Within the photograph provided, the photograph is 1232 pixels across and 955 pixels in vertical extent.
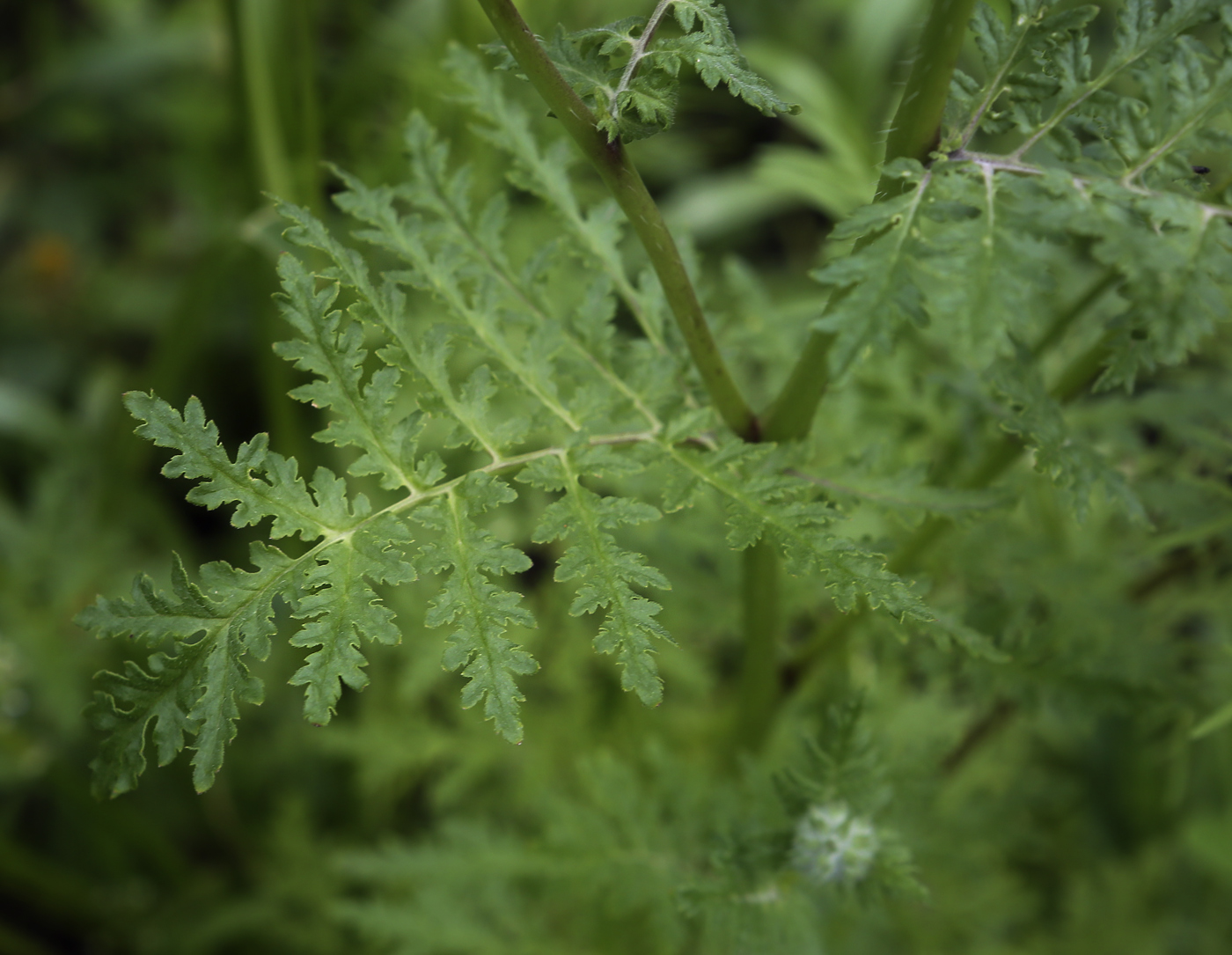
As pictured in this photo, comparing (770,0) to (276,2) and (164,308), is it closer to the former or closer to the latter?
(276,2)

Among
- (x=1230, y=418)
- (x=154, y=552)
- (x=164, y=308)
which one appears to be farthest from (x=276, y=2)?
(x=1230, y=418)

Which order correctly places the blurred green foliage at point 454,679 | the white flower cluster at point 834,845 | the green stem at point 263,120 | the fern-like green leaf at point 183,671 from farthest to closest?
the green stem at point 263,120 → the blurred green foliage at point 454,679 → the white flower cluster at point 834,845 → the fern-like green leaf at point 183,671

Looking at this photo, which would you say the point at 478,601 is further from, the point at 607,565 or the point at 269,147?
the point at 269,147

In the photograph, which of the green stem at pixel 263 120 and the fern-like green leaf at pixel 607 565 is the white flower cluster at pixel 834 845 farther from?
the green stem at pixel 263 120

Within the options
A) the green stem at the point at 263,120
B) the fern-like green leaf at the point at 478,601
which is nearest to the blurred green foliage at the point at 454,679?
the green stem at the point at 263,120

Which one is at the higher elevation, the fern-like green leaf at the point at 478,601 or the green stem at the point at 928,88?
the green stem at the point at 928,88

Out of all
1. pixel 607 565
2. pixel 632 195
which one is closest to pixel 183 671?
pixel 607 565
